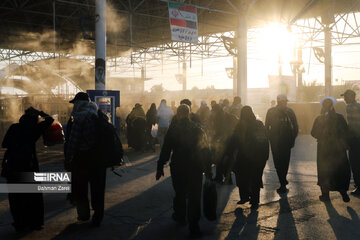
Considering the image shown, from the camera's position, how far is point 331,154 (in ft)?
19.6

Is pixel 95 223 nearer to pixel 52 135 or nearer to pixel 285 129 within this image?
pixel 52 135

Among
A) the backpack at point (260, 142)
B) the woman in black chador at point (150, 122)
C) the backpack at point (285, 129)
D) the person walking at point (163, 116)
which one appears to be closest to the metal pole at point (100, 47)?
the woman in black chador at point (150, 122)

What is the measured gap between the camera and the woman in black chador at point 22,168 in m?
4.36

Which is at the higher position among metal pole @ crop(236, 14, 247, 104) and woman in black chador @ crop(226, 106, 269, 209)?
metal pole @ crop(236, 14, 247, 104)

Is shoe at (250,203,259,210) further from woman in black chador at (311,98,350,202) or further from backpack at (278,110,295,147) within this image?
backpack at (278,110,295,147)

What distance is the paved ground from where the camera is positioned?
4328mm

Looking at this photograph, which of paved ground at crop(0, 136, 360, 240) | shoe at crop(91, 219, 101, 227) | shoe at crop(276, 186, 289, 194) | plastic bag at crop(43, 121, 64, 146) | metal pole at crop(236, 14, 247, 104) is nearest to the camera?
Result: paved ground at crop(0, 136, 360, 240)

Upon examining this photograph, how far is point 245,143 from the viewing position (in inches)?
221

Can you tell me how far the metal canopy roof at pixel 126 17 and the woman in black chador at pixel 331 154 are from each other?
12871 mm

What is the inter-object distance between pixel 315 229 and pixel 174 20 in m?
12.6

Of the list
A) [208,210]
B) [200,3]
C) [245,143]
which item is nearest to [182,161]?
[208,210]

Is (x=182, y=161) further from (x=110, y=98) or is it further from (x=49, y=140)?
(x=110, y=98)

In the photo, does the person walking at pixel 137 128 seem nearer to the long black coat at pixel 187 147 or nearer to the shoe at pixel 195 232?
the long black coat at pixel 187 147

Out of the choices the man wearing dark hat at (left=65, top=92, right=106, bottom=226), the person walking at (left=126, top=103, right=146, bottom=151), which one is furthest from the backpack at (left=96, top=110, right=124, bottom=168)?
the person walking at (left=126, top=103, right=146, bottom=151)
